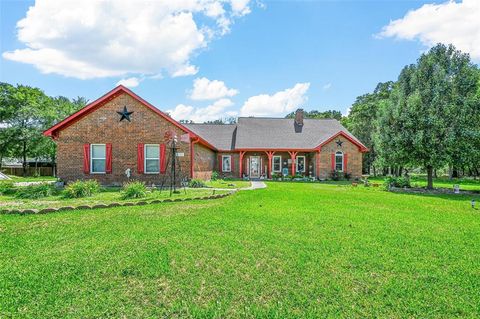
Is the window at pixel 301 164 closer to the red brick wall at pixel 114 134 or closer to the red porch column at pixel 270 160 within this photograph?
the red porch column at pixel 270 160

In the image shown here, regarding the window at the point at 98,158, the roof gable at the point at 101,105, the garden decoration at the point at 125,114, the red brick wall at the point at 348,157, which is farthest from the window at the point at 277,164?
the window at the point at 98,158

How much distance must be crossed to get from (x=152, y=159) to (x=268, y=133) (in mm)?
14769

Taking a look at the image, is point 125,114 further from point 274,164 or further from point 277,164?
point 277,164

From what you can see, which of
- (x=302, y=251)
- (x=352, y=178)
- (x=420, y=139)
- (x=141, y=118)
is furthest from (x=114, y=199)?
(x=352, y=178)

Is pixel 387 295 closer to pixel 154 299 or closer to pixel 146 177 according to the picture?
pixel 154 299

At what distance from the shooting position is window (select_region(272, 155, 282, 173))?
91.1 ft

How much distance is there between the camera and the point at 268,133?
2908 centimetres

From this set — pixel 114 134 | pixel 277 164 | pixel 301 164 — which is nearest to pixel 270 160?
pixel 277 164

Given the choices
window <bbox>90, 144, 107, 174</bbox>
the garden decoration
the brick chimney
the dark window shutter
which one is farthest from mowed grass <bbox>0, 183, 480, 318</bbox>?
the brick chimney

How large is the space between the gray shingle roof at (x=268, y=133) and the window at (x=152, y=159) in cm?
1120

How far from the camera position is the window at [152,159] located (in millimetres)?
16328

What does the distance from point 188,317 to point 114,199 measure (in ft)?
28.2

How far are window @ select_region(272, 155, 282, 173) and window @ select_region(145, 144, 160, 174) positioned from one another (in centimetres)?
1348

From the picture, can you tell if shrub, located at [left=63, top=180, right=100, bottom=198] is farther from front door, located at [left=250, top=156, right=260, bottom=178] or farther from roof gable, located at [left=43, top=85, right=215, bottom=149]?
front door, located at [left=250, top=156, right=260, bottom=178]
